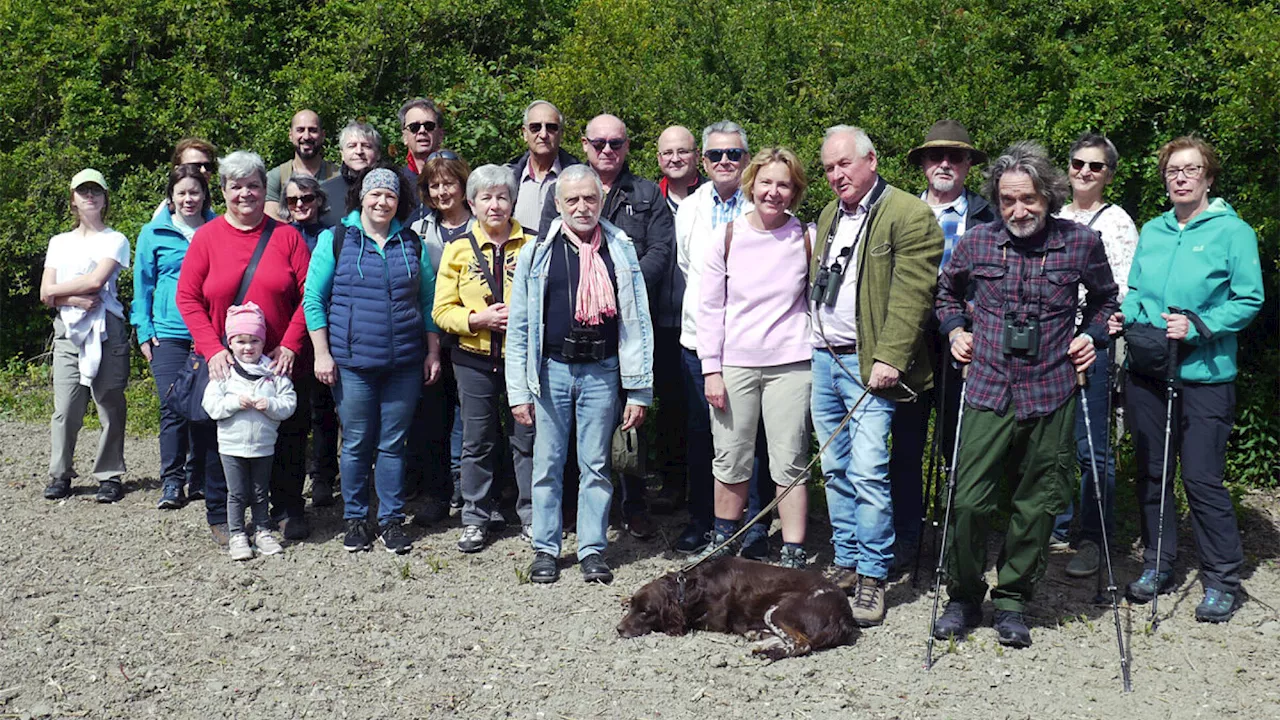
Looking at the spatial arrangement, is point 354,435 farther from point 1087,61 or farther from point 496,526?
point 1087,61

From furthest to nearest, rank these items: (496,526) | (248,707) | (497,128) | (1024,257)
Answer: (497,128)
(496,526)
(1024,257)
(248,707)

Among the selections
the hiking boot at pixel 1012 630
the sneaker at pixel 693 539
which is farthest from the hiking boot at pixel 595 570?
the hiking boot at pixel 1012 630

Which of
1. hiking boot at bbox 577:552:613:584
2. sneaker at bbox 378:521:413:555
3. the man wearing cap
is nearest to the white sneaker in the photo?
sneaker at bbox 378:521:413:555

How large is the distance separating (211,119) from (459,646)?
8199 mm

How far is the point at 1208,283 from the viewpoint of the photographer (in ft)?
18.5

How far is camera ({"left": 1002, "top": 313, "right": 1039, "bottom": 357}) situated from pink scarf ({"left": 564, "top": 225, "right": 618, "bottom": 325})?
1903 mm

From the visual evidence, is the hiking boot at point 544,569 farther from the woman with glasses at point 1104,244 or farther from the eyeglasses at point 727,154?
the woman with glasses at point 1104,244

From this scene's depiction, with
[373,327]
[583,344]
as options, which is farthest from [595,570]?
[373,327]

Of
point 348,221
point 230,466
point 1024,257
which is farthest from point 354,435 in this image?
point 1024,257

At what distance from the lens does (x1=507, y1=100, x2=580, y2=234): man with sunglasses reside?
708 cm

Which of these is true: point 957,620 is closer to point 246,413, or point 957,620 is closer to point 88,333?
point 246,413

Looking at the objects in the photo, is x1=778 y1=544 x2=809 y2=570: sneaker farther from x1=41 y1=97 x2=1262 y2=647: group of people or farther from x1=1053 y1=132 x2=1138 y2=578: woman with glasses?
x1=1053 y1=132 x2=1138 y2=578: woman with glasses

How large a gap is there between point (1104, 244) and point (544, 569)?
3.28m

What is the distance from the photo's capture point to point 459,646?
5469 millimetres
